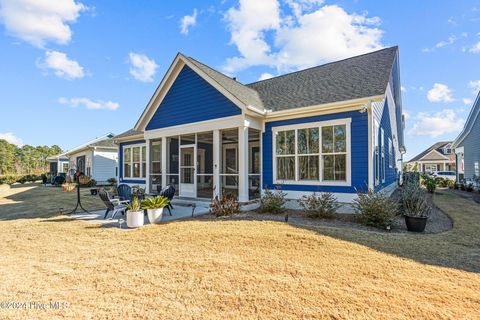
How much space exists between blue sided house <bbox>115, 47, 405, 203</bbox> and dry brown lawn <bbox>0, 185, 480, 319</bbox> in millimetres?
3016

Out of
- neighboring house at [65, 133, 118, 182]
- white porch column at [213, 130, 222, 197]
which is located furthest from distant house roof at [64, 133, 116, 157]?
white porch column at [213, 130, 222, 197]

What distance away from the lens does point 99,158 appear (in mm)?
22828

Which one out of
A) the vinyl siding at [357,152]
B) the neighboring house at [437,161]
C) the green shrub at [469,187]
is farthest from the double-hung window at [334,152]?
the neighboring house at [437,161]

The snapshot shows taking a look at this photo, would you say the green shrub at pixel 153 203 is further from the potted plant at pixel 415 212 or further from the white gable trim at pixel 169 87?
the potted plant at pixel 415 212

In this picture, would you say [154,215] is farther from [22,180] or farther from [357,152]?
[22,180]

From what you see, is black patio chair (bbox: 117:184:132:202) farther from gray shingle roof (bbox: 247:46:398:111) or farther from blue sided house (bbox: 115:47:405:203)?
gray shingle roof (bbox: 247:46:398:111)

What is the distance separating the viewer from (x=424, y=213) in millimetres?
6344

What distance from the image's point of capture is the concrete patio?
7.51m

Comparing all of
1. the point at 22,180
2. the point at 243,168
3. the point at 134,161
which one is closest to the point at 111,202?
the point at 243,168

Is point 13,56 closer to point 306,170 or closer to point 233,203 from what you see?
point 233,203

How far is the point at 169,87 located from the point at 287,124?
596cm

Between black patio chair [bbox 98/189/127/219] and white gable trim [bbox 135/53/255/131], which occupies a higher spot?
white gable trim [bbox 135/53/255/131]

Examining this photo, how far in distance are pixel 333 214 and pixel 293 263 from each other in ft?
13.4

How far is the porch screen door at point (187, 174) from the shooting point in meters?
10.7
